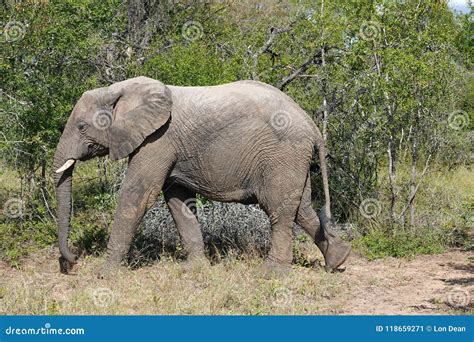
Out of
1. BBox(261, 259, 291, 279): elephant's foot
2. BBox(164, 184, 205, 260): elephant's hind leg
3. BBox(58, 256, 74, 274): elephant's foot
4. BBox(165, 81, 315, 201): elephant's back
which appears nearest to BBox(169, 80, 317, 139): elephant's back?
BBox(165, 81, 315, 201): elephant's back

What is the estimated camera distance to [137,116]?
8.00 metres

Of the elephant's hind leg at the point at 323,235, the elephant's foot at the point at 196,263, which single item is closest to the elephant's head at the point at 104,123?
the elephant's foot at the point at 196,263

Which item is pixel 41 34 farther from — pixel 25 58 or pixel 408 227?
pixel 408 227

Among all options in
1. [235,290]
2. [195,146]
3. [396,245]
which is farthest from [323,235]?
[195,146]

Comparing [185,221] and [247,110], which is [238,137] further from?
[185,221]

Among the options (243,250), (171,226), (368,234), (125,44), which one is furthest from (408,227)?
(125,44)

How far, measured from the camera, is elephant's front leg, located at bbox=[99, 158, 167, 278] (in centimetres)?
805

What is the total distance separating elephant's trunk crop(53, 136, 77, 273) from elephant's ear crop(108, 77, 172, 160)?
58 cm

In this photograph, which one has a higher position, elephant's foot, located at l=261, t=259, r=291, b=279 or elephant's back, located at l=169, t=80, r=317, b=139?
elephant's back, located at l=169, t=80, r=317, b=139

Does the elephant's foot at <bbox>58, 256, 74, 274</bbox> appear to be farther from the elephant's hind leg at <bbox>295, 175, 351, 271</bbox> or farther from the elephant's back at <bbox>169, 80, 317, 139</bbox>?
the elephant's hind leg at <bbox>295, 175, 351, 271</bbox>

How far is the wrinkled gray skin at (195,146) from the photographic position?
26.4ft

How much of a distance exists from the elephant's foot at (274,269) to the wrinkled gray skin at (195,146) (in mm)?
19

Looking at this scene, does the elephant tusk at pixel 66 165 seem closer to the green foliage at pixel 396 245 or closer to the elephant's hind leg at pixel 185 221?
the elephant's hind leg at pixel 185 221

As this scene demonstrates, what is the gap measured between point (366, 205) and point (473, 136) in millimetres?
5867
